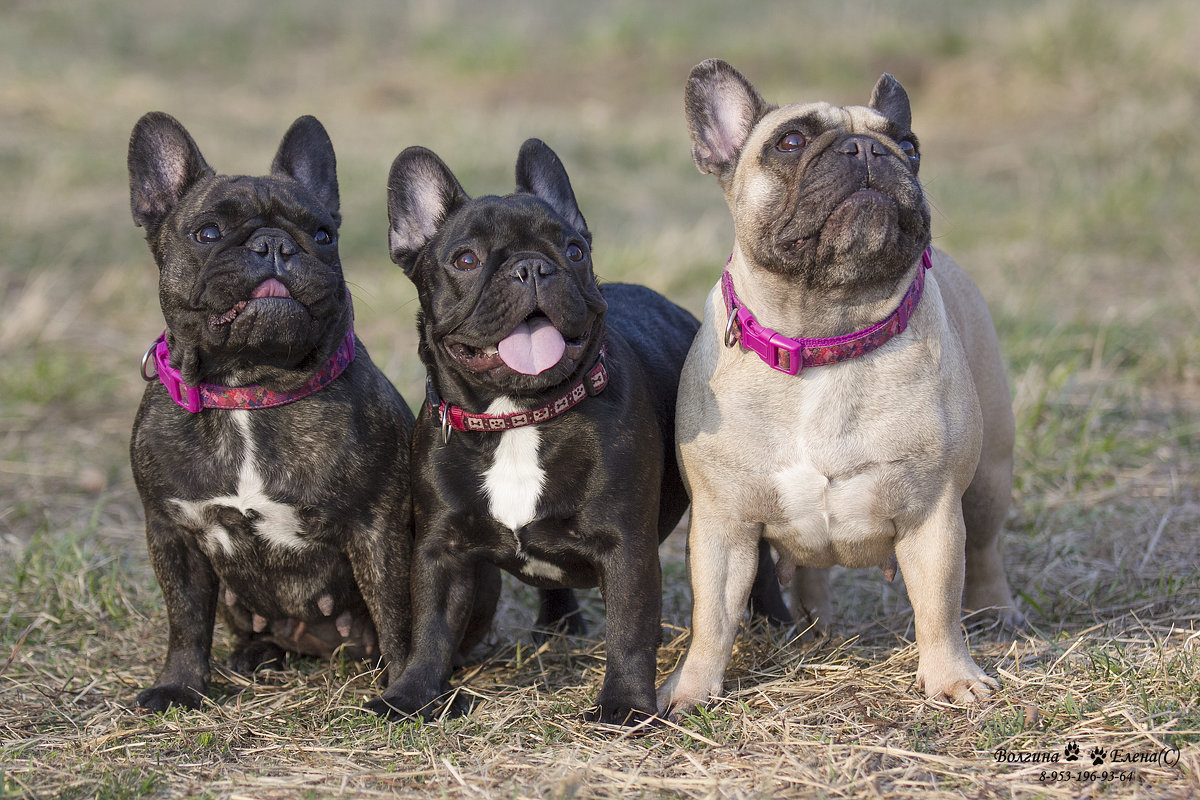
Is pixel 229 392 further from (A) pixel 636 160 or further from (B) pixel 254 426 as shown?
(A) pixel 636 160

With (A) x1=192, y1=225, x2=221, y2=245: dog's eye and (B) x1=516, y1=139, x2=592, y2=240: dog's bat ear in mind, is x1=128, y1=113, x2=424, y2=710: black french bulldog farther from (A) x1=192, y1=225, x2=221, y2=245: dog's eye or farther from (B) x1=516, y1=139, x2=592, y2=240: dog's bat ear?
(B) x1=516, y1=139, x2=592, y2=240: dog's bat ear

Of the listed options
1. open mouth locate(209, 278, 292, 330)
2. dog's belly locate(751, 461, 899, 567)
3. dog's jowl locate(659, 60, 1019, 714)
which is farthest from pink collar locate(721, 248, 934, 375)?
open mouth locate(209, 278, 292, 330)

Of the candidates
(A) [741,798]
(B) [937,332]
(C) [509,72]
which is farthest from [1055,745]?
(C) [509,72]

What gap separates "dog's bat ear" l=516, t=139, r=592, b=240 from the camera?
3707 millimetres

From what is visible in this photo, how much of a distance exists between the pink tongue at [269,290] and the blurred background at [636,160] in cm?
121

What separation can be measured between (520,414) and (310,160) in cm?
127

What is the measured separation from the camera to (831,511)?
3250 mm

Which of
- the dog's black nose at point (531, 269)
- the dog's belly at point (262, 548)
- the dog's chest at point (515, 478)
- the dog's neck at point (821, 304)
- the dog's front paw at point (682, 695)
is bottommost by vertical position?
the dog's front paw at point (682, 695)

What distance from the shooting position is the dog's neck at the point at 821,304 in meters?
3.26

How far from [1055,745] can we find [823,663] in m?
0.85

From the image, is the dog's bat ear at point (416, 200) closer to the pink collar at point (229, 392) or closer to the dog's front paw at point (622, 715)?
the pink collar at point (229, 392)

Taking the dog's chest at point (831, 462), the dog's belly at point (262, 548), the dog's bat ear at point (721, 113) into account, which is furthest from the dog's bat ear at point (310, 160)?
the dog's chest at point (831, 462)

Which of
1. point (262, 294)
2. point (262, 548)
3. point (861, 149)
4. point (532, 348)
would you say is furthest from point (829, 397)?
point (262, 548)

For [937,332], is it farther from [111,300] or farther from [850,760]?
[111,300]
